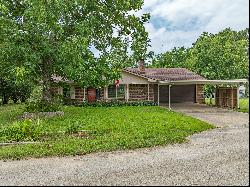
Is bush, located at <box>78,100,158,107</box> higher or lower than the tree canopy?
lower

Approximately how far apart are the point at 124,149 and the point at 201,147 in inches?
111

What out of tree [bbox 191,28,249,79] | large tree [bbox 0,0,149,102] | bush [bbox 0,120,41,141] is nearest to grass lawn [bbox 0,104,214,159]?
bush [bbox 0,120,41,141]

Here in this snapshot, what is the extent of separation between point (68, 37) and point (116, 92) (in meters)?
14.2

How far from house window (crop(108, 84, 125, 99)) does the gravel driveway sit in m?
23.3

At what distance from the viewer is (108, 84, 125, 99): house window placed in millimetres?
37344

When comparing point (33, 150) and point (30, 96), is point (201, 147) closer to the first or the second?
point (33, 150)

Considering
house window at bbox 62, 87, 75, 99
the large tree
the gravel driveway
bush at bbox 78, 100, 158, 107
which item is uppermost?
the large tree

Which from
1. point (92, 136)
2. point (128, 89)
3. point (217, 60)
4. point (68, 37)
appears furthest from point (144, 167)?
point (217, 60)

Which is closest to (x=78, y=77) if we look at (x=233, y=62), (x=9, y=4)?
(x=9, y=4)

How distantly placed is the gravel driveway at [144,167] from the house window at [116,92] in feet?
76.5

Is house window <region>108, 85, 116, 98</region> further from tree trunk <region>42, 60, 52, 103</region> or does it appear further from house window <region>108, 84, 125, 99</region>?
tree trunk <region>42, 60, 52, 103</region>

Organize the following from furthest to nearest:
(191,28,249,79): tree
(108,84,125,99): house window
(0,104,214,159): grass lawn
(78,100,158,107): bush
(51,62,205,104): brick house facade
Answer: (191,28,249,79): tree, (108,84,125,99): house window, (51,62,205,104): brick house facade, (78,100,158,107): bush, (0,104,214,159): grass lawn

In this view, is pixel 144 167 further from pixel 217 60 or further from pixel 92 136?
pixel 217 60

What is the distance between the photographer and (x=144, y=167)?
1056 cm
